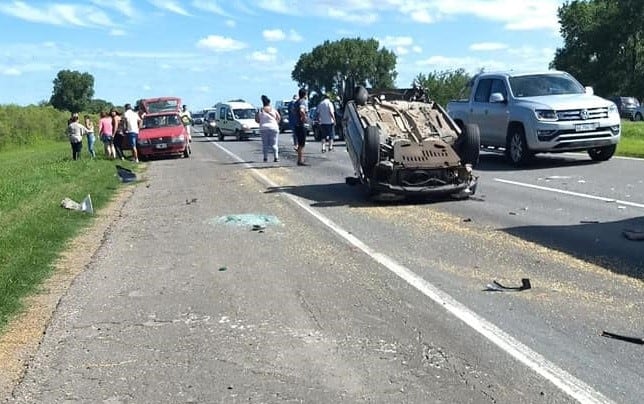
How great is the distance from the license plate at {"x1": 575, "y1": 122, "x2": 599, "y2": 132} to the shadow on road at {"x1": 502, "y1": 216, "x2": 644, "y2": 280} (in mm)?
7137

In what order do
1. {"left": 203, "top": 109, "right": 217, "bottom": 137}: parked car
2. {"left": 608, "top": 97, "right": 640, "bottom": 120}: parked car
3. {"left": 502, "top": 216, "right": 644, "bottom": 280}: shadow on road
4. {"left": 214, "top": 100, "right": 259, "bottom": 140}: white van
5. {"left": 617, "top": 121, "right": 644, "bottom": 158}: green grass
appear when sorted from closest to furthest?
{"left": 502, "top": 216, "right": 644, "bottom": 280}: shadow on road
{"left": 617, "top": 121, "right": 644, "bottom": 158}: green grass
{"left": 214, "top": 100, "right": 259, "bottom": 140}: white van
{"left": 203, "top": 109, "right": 217, "bottom": 137}: parked car
{"left": 608, "top": 97, "right": 640, "bottom": 120}: parked car

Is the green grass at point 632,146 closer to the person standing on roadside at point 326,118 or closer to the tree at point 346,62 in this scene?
the person standing on roadside at point 326,118

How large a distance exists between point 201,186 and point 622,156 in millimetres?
10267

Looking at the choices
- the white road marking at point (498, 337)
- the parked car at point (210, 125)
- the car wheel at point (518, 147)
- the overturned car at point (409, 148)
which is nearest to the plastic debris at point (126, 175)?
the overturned car at point (409, 148)

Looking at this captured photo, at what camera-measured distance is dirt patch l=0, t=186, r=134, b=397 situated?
5.57 meters

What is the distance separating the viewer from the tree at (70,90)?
129250mm

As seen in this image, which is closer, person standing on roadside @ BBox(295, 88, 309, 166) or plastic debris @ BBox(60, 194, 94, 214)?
plastic debris @ BBox(60, 194, 94, 214)

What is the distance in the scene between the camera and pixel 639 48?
8006 cm

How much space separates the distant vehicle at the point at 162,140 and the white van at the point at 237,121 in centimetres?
1219

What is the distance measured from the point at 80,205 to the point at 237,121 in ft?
92.0

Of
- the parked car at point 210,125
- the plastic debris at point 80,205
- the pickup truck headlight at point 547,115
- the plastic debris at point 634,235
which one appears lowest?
the parked car at point 210,125

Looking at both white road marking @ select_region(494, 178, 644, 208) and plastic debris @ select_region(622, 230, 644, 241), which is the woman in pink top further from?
plastic debris @ select_region(622, 230, 644, 241)

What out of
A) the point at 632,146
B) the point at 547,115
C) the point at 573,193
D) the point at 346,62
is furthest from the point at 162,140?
the point at 346,62

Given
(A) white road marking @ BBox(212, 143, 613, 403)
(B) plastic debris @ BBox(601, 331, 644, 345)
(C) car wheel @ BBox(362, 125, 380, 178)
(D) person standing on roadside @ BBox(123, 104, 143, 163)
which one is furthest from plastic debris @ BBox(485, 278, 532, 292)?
(D) person standing on roadside @ BBox(123, 104, 143, 163)
